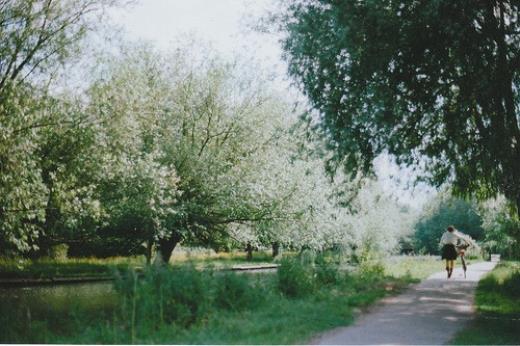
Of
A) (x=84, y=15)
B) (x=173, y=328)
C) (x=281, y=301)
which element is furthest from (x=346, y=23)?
(x=84, y=15)

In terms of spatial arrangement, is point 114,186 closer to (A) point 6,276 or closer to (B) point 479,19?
(A) point 6,276

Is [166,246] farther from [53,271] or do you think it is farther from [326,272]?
[326,272]

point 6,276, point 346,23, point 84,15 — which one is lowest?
point 6,276

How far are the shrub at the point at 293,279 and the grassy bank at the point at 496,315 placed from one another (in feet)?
14.3

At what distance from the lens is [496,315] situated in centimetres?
1082

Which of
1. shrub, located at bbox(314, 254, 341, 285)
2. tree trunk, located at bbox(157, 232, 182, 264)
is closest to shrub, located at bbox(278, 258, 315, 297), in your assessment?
shrub, located at bbox(314, 254, 341, 285)

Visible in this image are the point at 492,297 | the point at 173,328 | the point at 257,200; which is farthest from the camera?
the point at 257,200

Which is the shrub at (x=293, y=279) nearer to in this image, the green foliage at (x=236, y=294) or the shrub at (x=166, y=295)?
the green foliage at (x=236, y=294)

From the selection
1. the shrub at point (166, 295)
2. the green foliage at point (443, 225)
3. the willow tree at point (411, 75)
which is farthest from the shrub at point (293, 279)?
the green foliage at point (443, 225)

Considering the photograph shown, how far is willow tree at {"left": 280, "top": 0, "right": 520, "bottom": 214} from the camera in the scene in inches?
426

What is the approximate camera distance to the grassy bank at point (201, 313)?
8.82m

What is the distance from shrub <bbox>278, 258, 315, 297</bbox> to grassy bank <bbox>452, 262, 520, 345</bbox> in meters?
4.35

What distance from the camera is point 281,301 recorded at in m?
11.9

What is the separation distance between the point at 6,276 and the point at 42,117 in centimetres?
954
